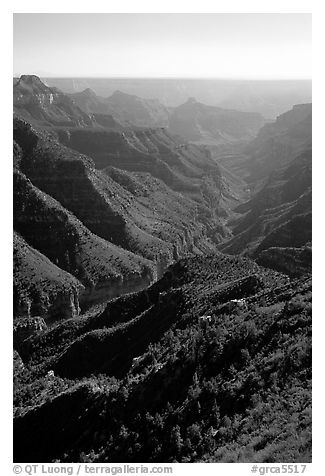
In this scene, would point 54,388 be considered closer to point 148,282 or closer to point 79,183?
point 148,282

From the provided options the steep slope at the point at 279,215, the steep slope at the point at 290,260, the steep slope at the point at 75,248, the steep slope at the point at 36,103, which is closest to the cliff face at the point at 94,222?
the steep slope at the point at 75,248

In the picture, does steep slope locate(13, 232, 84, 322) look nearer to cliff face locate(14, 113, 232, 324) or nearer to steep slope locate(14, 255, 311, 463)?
cliff face locate(14, 113, 232, 324)

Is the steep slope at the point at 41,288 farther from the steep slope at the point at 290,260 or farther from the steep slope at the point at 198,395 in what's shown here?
the steep slope at the point at 198,395

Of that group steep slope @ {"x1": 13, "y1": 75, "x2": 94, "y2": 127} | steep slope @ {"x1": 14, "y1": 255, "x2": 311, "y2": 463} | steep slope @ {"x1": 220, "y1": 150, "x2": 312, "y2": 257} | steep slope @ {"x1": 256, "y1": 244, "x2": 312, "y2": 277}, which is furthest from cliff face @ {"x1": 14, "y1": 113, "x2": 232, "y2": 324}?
steep slope @ {"x1": 13, "y1": 75, "x2": 94, "y2": 127}

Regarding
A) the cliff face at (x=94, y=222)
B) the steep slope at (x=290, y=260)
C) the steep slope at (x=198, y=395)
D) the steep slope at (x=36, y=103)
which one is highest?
the steep slope at (x=36, y=103)

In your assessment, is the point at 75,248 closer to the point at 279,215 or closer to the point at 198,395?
the point at 279,215

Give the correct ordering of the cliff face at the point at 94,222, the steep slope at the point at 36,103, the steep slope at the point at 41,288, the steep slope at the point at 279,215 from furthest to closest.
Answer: the steep slope at the point at 36,103, the steep slope at the point at 279,215, the cliff face at the point at 94,222, the steep slope at the point at 41,288

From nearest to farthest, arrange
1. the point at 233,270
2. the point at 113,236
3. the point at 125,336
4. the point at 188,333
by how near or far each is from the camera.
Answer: the point at 188,333, the point at 125,336, the point at 233,270, the point at 113,236

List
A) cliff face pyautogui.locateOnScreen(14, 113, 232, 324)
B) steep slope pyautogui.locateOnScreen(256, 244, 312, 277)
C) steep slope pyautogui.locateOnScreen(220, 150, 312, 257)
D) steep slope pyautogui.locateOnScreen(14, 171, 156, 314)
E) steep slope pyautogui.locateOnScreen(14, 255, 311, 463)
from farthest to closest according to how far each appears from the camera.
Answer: steep slope pyautogui.locateOnScreen(220, 150, 312, 257) < cliff face pyautogui.locateOnScreen(14, 113, 232, 324) < steep slope pyautogui.locateOnScreen(14, 171, 156, 314) < steep slope pyautogui.locateOnScreen(256, 244, 312, 277) < steep slope pyautogui.locateOnScreen(14, 255, 311, 463)

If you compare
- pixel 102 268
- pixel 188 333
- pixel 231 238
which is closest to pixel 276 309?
pixel 188 333
